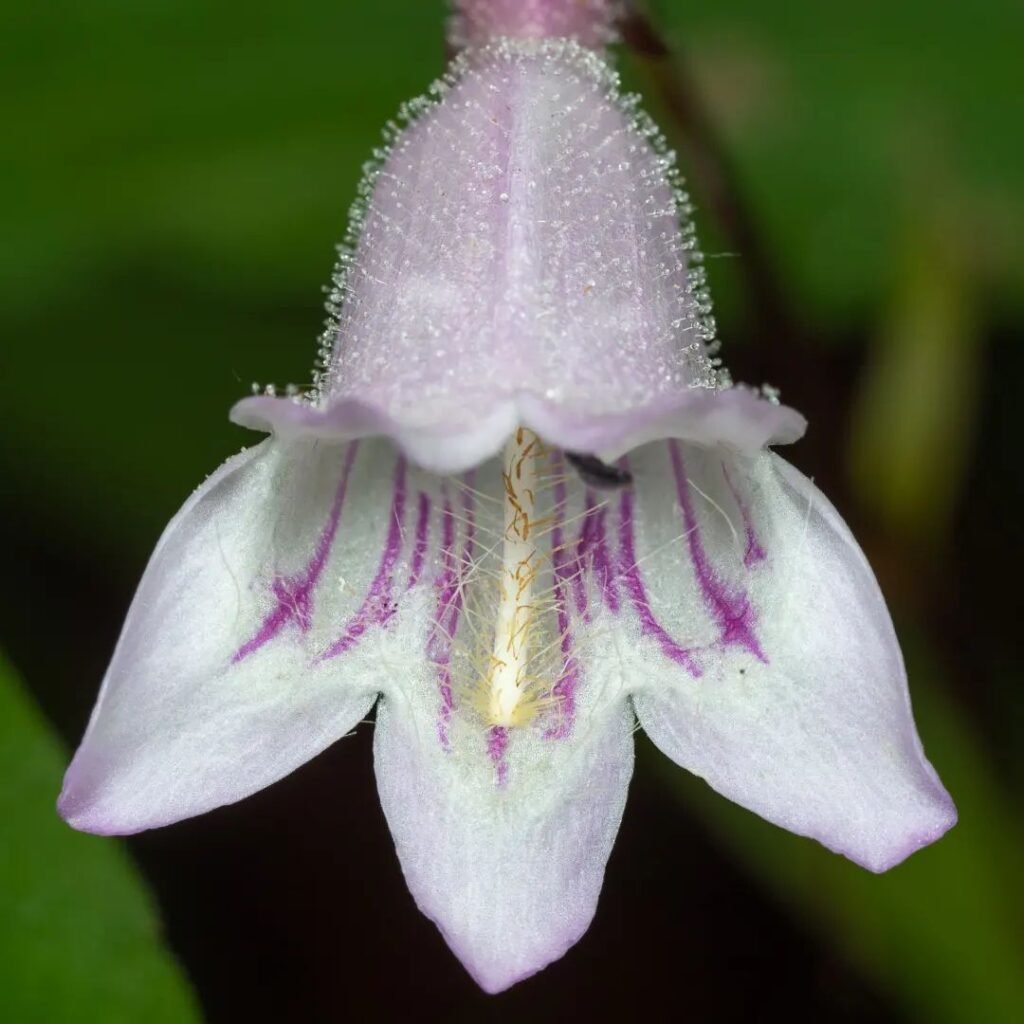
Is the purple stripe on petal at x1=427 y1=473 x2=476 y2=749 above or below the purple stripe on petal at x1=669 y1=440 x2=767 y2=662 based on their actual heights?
below

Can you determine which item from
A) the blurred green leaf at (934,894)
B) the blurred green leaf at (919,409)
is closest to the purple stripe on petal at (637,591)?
the blurred green leaf at (934,894)

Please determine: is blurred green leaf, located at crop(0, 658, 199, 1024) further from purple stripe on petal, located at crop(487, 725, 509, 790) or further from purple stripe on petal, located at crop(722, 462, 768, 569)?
purple stripe on petal, located at crop(722, 462, 768, 569)

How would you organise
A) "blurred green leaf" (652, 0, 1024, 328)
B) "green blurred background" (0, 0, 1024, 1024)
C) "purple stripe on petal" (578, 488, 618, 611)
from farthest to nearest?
"blurred green leaf" (652, 0, 1024, 328), "green blurred background" (0, 0, 1024, 1024), "purple stripe on petal" (578, 488, 618, 611)

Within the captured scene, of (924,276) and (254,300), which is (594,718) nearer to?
(924,276)

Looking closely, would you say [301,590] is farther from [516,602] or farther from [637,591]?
[637,591]

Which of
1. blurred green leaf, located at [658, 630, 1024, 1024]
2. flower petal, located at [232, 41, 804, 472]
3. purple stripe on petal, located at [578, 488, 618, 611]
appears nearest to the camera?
flower petal, located at [232, 41, 804, 472]

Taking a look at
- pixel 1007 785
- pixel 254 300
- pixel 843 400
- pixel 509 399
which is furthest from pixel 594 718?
pixel 254 300

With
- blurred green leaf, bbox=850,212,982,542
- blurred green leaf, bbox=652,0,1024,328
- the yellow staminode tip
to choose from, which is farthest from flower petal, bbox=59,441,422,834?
blurred green leaf, bbox=652,0,1024,328
